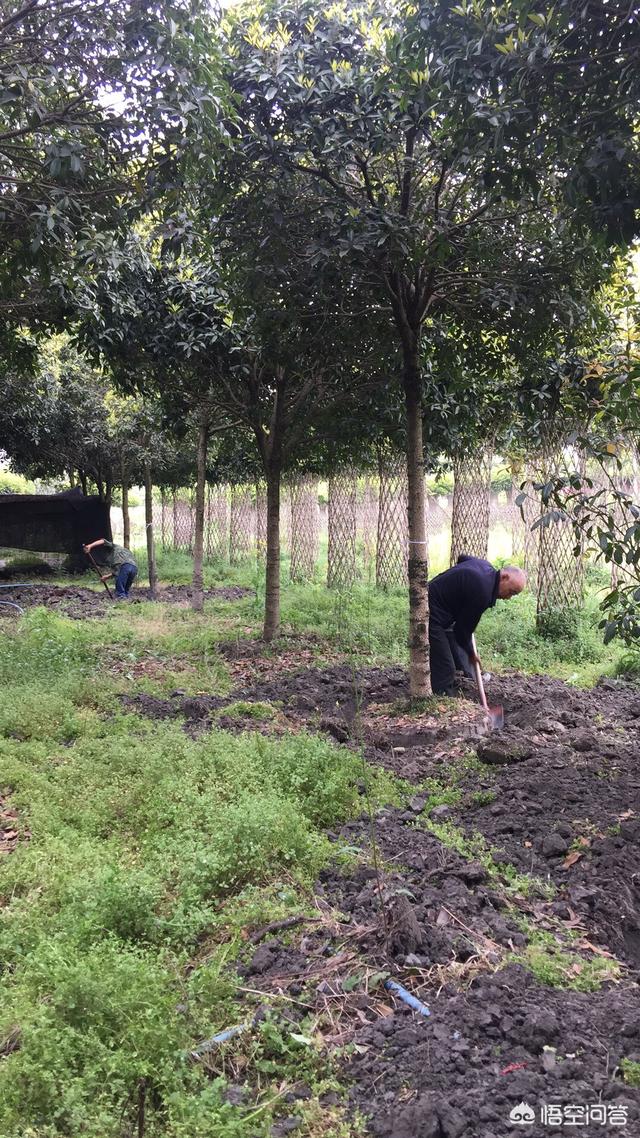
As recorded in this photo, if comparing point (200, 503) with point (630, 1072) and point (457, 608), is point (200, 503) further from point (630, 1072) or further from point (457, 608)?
point (630, 1072)

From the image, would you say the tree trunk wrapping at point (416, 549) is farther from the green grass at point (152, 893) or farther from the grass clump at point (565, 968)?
the grass clump at point (565, 968)

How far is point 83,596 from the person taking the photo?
12.1 m

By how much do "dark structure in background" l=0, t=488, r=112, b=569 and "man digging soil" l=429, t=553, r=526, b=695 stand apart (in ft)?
36.1

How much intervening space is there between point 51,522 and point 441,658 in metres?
11.8

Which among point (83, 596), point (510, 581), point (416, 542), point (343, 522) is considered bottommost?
point (83, 596)

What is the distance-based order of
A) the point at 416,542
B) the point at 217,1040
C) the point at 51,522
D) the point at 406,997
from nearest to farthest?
1. the point at 217,1040
2. the point at 406,997
3. the point at 416,542
4. the point at 51,522

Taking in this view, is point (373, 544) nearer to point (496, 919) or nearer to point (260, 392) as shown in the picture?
point (260, 392)

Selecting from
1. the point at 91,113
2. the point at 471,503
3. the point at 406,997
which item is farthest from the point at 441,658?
the point at 471,503

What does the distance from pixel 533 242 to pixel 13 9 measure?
3647 mm

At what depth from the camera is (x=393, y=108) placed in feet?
13.0

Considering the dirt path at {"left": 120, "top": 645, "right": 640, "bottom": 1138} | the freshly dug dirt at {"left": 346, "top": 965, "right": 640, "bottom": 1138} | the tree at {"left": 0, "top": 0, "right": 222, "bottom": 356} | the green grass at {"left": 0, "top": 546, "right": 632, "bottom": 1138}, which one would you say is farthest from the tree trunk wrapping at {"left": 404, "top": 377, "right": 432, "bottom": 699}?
the freshly dug dirt at {"left": 346, "top": 965, "right": 640, "bottom": 1138}

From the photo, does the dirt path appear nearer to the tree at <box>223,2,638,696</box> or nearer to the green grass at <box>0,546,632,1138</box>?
the green grass at <box>0,546,632,1138</box>

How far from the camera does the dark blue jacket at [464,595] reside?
5664 mm

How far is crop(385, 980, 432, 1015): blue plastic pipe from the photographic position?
2.07 metres
